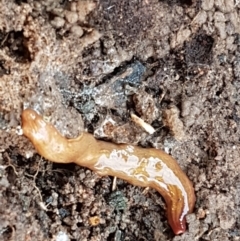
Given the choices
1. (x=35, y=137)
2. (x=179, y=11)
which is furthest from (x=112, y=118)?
(x=179, y=11)

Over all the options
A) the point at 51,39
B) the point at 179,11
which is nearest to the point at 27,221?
the point at 51,39

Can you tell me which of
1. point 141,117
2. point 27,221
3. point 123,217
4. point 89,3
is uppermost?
point 89,3

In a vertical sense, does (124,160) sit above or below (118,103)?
below

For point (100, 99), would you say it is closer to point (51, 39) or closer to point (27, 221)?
point (51, 39)

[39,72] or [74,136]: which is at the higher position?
[39,72]

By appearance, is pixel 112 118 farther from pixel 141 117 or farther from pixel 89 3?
pixel 89 3

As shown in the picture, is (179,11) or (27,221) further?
(179,11)
